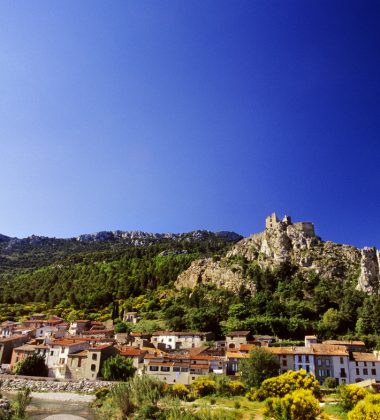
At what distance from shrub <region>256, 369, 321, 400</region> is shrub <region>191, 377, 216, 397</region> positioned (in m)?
6.55

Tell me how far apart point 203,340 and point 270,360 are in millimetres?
30238

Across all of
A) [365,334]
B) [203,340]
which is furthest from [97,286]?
[365,334]

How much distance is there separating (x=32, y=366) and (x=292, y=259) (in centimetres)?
8248

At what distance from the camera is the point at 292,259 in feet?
405

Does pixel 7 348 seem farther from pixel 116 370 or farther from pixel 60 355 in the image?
pixel 116 370

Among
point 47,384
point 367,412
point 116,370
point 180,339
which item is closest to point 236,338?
point 180,339

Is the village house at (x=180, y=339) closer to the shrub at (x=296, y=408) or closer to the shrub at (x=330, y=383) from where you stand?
the shrub at (x=330, y=383)

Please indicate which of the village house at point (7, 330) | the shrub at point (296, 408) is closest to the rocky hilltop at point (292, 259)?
the village house at point (7, 330)

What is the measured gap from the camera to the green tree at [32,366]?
2442 inches

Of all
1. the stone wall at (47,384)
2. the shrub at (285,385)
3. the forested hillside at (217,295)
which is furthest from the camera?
the forested hillside at (217,295)

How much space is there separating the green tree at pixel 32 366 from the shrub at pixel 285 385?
35538 millimetres

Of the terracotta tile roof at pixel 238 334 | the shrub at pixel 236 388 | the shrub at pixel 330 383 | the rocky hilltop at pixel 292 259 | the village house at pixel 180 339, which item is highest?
the rocky hilltop at pixel 292 259

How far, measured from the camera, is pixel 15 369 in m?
62.6

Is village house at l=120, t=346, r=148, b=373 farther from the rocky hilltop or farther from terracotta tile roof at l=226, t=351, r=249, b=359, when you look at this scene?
the rocky hilltop
